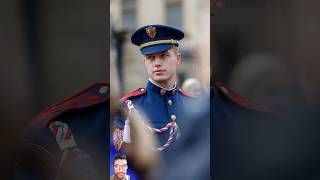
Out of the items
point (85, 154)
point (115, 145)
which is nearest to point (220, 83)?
point (115, 145)

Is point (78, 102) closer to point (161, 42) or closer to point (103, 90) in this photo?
point (103, 90)

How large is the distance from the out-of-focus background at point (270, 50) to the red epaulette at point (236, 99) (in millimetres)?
47

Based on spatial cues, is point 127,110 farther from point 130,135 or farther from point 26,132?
→ point 26,132

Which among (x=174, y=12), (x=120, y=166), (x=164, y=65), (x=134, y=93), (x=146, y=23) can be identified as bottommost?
(x=120, y=166)

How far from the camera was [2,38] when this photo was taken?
452 cm

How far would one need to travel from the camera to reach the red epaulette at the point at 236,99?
4.34 m

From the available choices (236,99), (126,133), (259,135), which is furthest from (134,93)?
(259,135)

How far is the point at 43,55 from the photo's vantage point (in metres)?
4.49

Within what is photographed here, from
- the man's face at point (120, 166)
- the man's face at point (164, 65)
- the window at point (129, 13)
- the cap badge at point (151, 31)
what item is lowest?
the man's face at point (120, 166)

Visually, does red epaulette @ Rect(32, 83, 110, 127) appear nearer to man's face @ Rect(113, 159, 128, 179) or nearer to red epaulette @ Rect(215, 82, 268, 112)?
man's face @ Rect(113, 159, 128, 179)

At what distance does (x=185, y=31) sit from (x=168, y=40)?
0.18 m

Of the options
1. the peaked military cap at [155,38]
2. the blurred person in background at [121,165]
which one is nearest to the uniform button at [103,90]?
the peaked military cap at [155,38]

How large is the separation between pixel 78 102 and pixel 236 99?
1.50 m

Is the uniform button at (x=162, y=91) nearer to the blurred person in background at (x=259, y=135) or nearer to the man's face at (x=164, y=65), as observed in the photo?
the man's face at (x=164, y=65)
